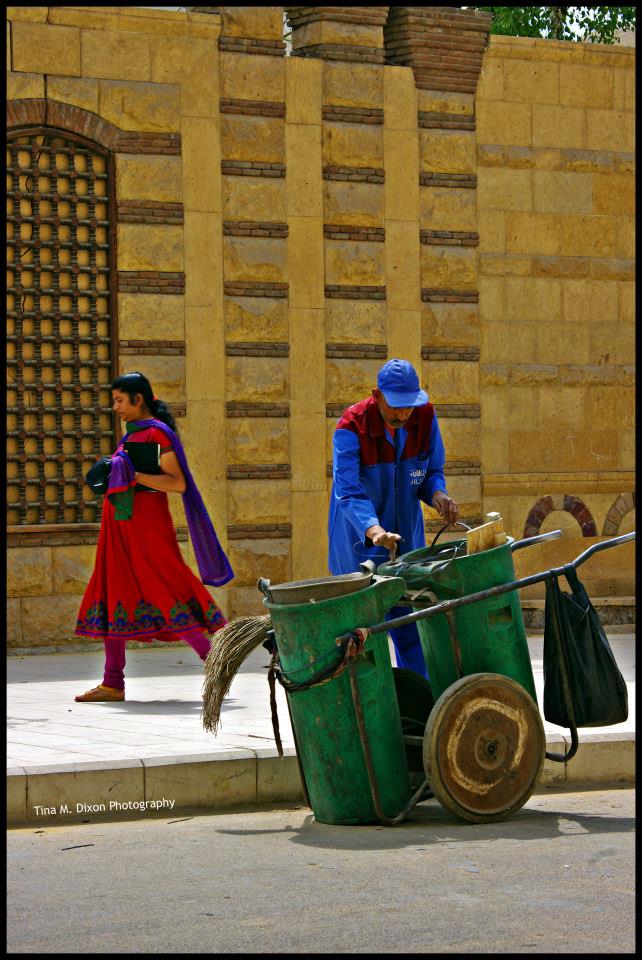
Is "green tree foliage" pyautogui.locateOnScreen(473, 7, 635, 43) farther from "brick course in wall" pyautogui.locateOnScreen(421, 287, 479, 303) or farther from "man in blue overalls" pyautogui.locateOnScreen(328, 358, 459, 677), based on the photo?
"man in blue overalls" pyautogui.locateOnScreen(328, 358, 459, 677)

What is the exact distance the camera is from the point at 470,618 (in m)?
7.10

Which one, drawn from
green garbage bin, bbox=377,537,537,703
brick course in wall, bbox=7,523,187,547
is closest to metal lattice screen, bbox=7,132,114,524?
brick course in wall, bbox=7,523,187,547

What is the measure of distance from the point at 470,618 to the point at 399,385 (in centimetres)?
136

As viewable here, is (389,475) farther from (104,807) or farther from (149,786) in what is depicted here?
(104,807)

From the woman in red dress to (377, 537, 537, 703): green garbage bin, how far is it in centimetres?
327

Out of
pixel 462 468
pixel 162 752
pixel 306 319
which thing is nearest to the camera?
pixel 162 752

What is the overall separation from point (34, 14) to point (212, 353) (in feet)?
9.97

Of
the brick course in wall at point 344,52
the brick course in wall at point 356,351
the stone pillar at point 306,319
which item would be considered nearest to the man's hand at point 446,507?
the stone pillar at point 306,319

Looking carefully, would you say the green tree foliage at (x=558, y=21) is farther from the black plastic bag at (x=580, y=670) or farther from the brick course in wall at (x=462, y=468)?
the black plastic bag at (x=580, y=670)

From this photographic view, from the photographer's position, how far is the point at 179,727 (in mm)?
8891

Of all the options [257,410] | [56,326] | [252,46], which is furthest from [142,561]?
[252,46]

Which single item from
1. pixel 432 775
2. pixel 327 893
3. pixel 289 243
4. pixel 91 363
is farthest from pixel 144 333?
pixel 327 893

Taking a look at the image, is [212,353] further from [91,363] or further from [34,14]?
[34,14]

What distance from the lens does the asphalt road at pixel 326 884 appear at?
16.8 feet
